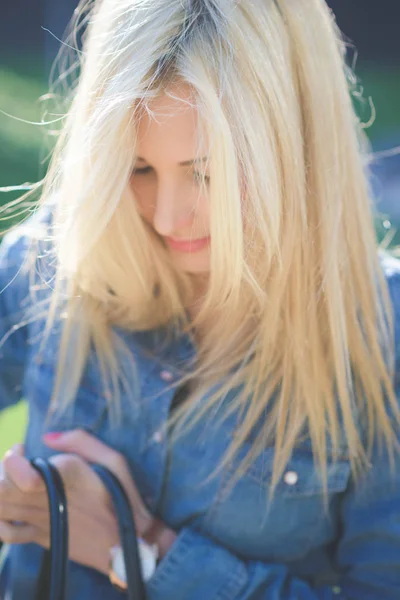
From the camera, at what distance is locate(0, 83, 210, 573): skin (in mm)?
1146

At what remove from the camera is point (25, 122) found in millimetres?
1574

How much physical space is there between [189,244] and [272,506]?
1.54 ft

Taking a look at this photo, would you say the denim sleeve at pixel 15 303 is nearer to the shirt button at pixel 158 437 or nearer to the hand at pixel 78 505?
the hand at pixel 78 505

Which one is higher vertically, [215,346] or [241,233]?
[241,233]

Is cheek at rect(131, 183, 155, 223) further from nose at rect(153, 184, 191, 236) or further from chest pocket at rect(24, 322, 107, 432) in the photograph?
chest pocket at rect(24, 322, 107, 432)

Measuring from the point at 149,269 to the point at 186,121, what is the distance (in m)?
0.35

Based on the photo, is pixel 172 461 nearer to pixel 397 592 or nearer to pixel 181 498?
pixel 181 498

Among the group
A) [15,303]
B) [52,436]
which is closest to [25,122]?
[15,303]

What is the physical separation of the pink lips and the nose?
4 centimetres

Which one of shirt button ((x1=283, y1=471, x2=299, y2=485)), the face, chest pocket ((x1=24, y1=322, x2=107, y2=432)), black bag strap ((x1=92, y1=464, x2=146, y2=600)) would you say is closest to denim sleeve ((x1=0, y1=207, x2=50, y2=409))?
chest pocket ((x1=24, y1=322, x2=107, y2=432))

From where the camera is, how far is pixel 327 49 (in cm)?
124

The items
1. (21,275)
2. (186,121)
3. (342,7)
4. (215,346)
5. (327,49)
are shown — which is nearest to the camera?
(186,121)

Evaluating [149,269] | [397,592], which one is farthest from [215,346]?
[397,592]

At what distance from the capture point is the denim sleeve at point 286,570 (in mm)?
1222
